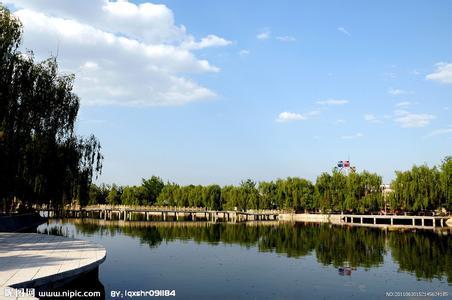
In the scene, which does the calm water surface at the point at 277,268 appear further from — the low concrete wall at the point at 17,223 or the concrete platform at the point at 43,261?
the low concrete wall at the point at 17,223

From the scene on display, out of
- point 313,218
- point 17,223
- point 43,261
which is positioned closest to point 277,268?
point 43,261

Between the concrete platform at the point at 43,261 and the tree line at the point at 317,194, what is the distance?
5056 centimetres

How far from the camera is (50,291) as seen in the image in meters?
11.1

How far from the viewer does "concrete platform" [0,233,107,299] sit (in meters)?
10.6

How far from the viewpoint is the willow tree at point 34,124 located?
67.1ft

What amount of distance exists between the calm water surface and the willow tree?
6.25 meters

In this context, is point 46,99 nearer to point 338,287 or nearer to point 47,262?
point 47,262

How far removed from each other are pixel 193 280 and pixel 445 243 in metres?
23.8

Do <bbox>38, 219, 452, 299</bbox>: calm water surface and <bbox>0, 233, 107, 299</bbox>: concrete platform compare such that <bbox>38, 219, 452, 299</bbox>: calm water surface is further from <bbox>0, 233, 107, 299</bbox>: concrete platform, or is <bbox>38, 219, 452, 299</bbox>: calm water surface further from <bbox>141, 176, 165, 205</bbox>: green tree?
<bbox>141, 176, 165, 205</bbox>: green tree

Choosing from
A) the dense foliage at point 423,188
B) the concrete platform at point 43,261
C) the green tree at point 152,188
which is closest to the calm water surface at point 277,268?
the concrete platform at point 43,261

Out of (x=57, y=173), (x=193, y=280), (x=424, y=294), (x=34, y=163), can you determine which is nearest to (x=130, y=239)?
(x=57, y=173)

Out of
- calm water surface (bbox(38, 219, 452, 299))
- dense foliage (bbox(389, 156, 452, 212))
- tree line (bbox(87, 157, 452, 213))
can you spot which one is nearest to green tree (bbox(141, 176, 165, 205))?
tree line (bbox(87, 157, 452, 213))

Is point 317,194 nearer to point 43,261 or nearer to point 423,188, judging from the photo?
point 423,188

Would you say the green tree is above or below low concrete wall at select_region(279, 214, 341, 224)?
above
